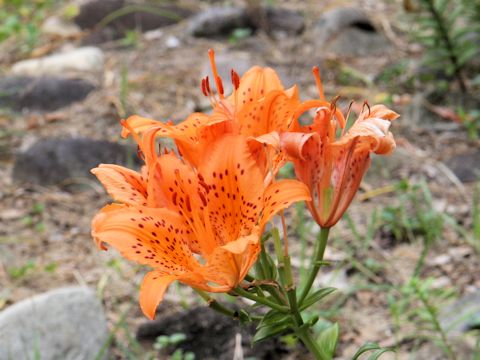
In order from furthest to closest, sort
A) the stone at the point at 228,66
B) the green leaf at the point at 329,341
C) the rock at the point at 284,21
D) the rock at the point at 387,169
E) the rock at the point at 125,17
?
the rock at the point at 125,17 → the rock at the point at 284,21 → the stone at the point at 228,66 → the rock at the point at 387,169 → the green leaf at the point at 329,341

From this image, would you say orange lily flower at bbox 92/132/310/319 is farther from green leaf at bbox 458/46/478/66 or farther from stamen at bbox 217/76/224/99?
green leaf at bbox 458/46/478/66

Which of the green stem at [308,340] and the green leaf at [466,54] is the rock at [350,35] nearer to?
the green leaf at [466,54]

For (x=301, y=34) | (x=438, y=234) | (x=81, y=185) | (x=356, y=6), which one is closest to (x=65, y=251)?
(x=81, y=185)

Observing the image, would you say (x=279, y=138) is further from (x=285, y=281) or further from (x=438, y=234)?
(x=438, y=234)

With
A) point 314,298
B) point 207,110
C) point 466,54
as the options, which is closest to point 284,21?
point 207,110

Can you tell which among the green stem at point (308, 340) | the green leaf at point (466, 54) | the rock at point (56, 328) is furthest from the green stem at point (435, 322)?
the green leaf at point (466, 54)

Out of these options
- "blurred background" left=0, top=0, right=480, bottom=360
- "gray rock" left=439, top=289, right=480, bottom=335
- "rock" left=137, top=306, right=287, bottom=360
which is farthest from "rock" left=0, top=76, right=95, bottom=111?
"gray rock" left=439, top=289, right=480, bottom=335
